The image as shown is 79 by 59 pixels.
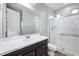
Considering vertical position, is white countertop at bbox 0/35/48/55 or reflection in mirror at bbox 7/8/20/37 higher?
reflection in mirror at bbox 7/8/20/37

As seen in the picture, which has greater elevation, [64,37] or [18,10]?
[18,10]

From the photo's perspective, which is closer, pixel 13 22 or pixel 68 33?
pixel 13 22

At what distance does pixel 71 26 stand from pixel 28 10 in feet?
5.09

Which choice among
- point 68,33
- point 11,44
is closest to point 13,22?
point 11,44

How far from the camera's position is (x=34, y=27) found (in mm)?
1846

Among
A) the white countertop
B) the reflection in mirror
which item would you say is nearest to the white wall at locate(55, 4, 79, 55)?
the white countertop

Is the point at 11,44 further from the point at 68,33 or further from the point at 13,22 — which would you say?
the point at 68,33

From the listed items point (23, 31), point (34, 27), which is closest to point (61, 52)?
point (34, 27)

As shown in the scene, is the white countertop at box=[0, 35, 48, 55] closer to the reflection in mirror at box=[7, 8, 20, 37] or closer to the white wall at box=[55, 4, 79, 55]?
the reflection in mirror at box=[7, 8, 20, 37]

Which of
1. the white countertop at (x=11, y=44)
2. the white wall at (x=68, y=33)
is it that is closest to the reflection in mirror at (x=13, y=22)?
the white countertop at (x=11, y=44)

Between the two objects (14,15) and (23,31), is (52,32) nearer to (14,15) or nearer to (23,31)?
(23,31)

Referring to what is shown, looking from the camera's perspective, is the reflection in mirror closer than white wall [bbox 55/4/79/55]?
Yes

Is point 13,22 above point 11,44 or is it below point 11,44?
above

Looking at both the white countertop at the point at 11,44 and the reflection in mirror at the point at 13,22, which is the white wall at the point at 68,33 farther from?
the reflection in mirror at the point at 13,22
